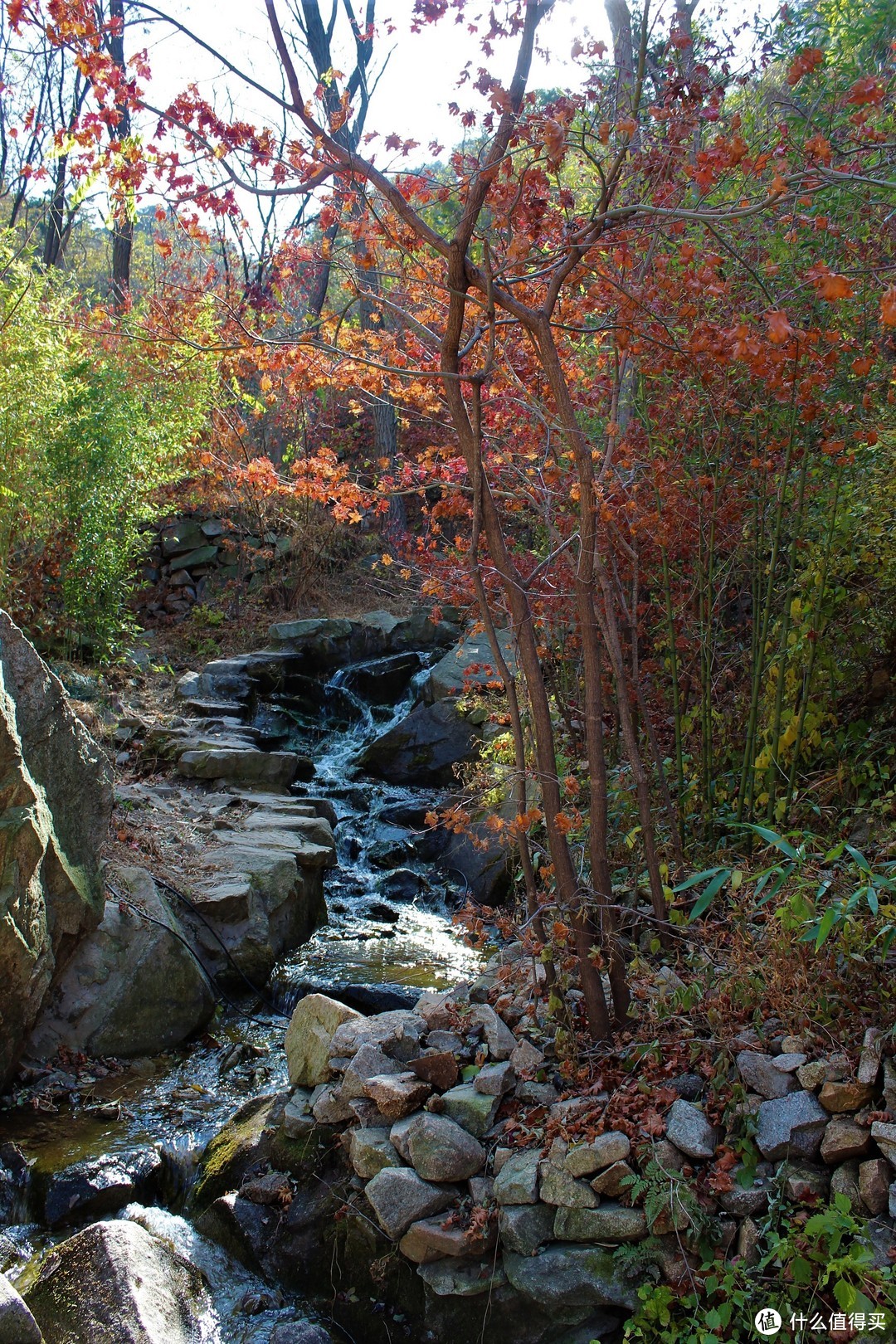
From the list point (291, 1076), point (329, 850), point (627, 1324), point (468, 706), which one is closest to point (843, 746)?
point (627, 1324)

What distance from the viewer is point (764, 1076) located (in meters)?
2.53

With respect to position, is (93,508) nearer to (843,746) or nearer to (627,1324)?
(843,746)

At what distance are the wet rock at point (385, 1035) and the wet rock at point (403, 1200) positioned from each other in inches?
19.2

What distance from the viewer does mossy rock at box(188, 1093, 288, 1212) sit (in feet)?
10.6

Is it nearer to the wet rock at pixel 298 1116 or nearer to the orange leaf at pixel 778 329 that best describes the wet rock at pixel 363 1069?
the wet rock at pixel 298 1116

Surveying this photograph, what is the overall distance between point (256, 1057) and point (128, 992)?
0.65 meters

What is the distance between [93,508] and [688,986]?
6.05m

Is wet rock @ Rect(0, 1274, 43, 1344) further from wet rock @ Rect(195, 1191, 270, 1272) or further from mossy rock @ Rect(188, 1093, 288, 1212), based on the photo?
mossy rock @ Rect(188, 1093, 288, 1212)

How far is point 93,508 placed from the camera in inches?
287

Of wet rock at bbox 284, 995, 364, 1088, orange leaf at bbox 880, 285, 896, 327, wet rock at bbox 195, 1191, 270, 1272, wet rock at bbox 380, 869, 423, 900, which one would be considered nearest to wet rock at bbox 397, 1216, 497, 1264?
wet rock at bbox 195, 1191, 270, 1272

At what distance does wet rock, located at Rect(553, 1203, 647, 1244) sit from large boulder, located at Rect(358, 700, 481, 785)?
17.0 feet

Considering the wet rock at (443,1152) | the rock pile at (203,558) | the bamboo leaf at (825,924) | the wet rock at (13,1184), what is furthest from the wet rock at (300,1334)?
the rock pile at (203,558)

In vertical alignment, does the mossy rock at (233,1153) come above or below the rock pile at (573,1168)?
below

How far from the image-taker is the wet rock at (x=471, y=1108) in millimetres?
2848
